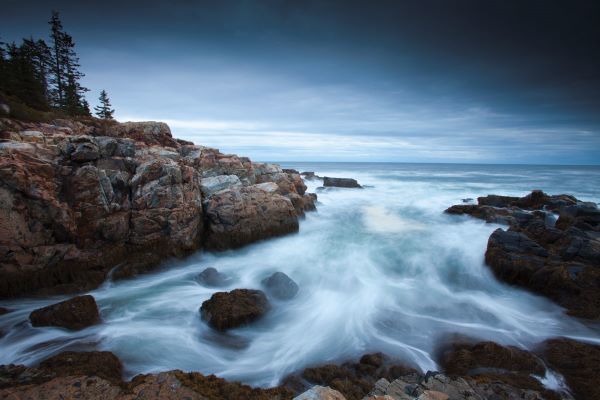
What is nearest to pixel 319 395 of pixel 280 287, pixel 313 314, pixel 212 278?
pixel 313 314

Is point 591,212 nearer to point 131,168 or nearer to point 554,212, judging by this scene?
point 554,212

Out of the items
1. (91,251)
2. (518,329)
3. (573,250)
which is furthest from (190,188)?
(573,250)

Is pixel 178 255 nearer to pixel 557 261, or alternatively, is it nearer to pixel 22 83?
pixel 557 261

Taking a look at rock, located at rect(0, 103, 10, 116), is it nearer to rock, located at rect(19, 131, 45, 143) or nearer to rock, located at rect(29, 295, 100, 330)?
rock, located at rect(19, 131, 45, 143)

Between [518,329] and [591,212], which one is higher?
[591,212]

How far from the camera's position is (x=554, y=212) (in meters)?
18.8

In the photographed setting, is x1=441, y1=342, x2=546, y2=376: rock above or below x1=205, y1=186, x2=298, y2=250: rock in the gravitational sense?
below

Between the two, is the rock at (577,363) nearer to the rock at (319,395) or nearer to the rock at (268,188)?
the rock at (319,395)

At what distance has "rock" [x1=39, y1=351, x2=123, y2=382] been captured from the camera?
501cm

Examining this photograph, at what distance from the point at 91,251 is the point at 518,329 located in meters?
13.9

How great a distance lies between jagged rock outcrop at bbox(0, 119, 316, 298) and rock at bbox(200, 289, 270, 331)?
431cm

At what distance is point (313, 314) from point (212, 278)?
4183mm

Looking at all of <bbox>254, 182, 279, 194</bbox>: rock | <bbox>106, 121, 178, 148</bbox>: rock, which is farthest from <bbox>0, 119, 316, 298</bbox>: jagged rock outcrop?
<bbox>106, 121, 178, 148</bbox>: rock

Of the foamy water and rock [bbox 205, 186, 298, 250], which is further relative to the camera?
rock [bbox 205, 186, 298, 250]
